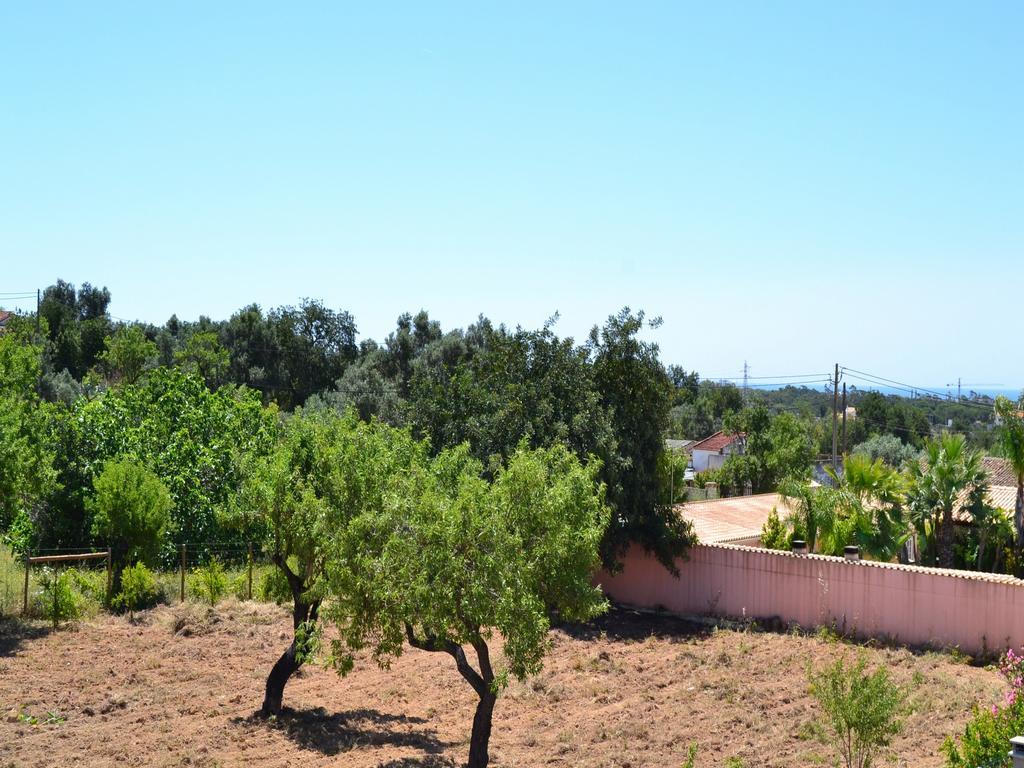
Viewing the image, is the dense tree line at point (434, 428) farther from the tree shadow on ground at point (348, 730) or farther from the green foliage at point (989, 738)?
the green foliage at point (989, 738)

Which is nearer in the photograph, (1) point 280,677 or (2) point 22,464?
(1) point 280,677

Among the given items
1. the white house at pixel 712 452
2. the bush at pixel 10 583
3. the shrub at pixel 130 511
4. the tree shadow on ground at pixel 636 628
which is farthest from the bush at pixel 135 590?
the white house at pixel 712 452

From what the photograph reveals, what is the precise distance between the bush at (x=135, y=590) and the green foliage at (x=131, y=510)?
594mm

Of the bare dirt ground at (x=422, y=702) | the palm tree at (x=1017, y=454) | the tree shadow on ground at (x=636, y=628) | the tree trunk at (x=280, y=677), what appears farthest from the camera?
the palm tree at (x=1017, y=454)

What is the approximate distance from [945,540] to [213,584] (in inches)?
661

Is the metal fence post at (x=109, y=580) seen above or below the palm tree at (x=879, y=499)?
below

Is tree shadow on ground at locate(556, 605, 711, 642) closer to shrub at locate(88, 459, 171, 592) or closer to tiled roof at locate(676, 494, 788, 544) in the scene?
tiled roof at locate(676, 494, 788, 544)

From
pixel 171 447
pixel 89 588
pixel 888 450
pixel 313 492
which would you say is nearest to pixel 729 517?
pixel 171 447

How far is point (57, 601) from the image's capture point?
64.1ft

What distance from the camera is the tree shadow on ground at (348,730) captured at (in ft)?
43.9

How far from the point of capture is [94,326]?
68.1 metres

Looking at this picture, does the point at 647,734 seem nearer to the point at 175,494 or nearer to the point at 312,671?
the point at 312,671

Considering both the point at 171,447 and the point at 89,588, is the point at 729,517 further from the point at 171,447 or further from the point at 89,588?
the point at 89,588

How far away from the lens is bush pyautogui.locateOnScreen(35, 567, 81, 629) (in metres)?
19.5
